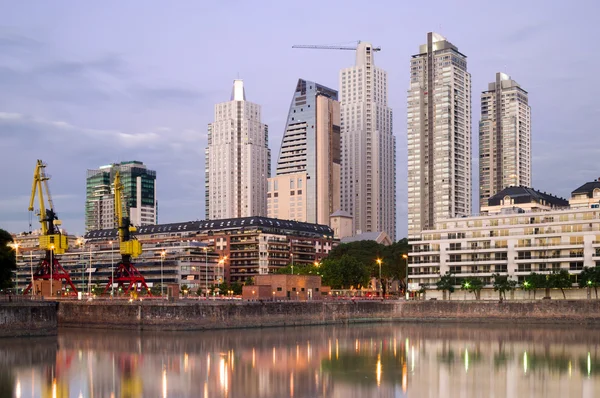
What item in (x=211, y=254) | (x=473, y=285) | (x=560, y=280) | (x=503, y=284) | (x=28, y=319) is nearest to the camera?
(x=28, y=319)

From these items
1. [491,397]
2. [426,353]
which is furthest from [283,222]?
[491,397]

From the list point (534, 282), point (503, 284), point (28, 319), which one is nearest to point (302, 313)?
point (503, 284)

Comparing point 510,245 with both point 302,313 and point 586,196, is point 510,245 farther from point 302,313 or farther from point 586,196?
point 302,313

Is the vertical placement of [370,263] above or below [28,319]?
above

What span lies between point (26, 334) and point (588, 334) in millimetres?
58269

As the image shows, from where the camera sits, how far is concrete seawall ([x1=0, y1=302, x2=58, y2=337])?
247ft

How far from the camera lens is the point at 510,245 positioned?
406 ft

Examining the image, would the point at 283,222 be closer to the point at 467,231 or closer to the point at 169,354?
the point at 467,231

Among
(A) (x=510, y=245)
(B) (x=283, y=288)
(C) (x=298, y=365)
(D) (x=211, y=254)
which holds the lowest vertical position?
(C) (x=298, y=365)

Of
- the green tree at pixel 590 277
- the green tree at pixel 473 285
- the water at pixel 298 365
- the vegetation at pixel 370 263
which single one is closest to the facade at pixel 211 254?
the vegetation at pixel 370 263

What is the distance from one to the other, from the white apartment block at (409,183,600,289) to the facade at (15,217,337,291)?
2129 inches

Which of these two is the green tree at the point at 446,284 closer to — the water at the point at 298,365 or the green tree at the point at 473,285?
the green tree at the point at 473,285

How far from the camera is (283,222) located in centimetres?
19600

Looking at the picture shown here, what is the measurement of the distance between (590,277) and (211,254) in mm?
89757
